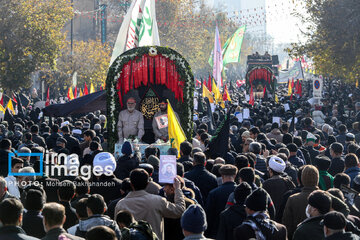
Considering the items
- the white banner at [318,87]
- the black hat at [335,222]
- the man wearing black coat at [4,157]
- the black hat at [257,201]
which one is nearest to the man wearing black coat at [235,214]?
the black hat at [257,201]

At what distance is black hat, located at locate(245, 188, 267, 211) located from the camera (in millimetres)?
6371

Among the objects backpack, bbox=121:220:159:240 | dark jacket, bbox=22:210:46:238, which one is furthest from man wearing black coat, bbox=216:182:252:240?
dark jacket, bbox=22:210:46:238

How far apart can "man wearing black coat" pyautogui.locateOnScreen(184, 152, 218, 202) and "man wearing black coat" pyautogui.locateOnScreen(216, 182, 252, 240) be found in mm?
2032

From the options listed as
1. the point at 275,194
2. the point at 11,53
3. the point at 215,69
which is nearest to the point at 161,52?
the point at 275,194

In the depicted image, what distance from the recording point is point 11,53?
1225 inches

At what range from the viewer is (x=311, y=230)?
6488 millimetres

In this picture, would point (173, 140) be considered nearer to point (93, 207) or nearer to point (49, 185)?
point (49, 185)

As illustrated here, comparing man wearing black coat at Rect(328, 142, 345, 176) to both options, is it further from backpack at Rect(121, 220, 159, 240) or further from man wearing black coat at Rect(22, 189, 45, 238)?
backpack at Rect(121, 220, 159, 240)

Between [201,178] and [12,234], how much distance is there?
3839 mm

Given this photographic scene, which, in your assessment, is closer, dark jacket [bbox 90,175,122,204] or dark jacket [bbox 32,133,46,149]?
dark jacket [bbox 90,175,122,204]

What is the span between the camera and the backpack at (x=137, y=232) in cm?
575

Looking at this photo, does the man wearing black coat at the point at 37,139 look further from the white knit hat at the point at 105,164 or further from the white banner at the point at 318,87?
the white banner at the point at 318,87

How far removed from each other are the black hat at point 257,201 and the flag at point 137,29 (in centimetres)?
1361

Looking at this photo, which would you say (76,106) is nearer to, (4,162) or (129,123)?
(129,123)
